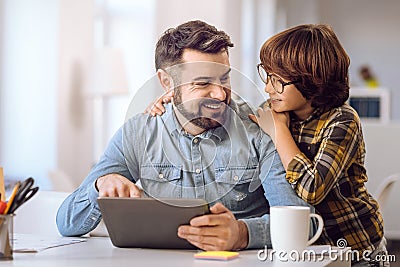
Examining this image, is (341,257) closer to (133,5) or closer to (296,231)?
(296,231)

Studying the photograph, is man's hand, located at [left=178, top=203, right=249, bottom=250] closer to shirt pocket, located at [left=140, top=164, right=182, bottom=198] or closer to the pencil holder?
shirt pocket, located at [left=140, top=164, right=182, bottom=198]

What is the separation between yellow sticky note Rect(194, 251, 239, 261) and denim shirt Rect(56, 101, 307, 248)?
14 cm

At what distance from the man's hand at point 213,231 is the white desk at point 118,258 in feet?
0.10

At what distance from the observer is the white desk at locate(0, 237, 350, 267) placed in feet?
4.44

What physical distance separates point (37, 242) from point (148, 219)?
0.28 metres

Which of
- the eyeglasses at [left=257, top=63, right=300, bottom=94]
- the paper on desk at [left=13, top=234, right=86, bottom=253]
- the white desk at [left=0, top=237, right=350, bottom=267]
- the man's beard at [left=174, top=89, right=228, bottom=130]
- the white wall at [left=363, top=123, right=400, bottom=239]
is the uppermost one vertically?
the eyeglasses at [left=257, top=63, right=300, bottom=94]

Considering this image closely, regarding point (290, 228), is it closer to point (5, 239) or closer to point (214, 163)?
point (214, 163)

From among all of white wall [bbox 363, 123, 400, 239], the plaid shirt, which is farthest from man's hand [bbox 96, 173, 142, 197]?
white wall [bbox 363, 123, 400, 239]

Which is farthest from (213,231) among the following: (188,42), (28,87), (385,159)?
(28,87)

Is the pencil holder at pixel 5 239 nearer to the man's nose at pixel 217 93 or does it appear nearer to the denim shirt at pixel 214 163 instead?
the denim shirt at pixel 214 163

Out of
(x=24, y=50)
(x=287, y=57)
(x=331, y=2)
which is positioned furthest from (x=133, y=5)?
(x=331, y=2)

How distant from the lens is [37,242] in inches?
64.1

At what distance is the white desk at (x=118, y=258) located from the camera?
1354mm

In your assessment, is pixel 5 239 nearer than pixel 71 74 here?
Yes
